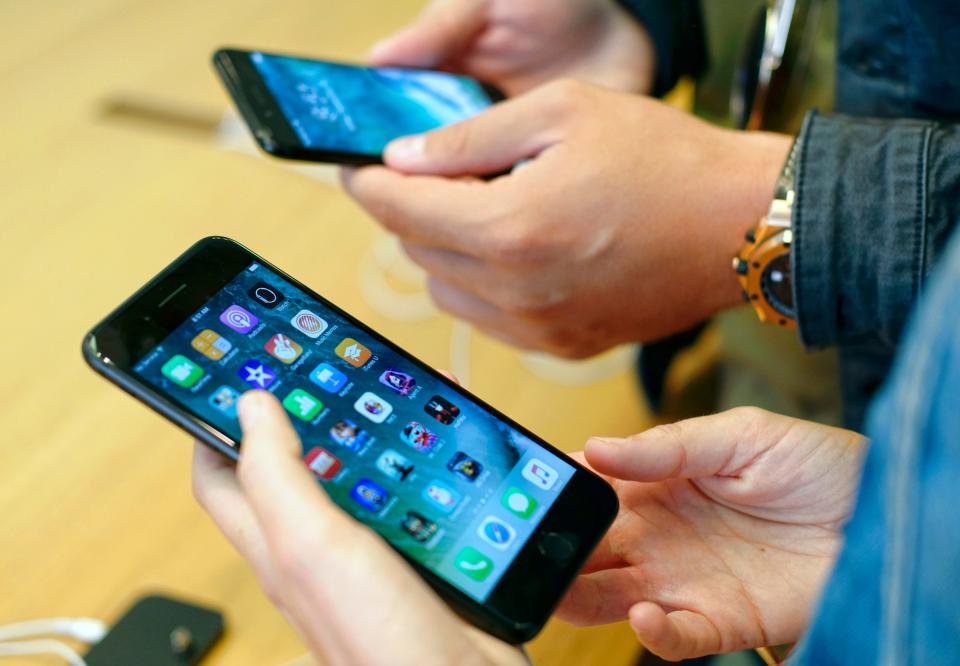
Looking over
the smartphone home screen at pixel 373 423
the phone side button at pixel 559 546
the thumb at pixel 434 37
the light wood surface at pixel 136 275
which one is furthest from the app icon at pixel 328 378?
the thumb at pixel 434 37

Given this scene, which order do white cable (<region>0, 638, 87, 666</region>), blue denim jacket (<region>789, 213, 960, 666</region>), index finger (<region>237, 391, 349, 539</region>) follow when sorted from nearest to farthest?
blue denim jacket (<region>789, 213, 960, 666</region>) → index finger (<region>237, 391, 349, 539</region>) → white cable (<region>0, 638, 87, 666</region>)

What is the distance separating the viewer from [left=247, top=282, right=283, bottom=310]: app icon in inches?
16.1

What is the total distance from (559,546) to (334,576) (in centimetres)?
11

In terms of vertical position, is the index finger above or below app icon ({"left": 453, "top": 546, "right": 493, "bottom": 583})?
above

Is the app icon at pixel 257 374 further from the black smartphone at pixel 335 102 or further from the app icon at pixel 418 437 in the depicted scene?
the black smartphone at pixel 335 102

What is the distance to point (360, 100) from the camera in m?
0.67

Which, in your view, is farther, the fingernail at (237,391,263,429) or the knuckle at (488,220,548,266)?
the knuckle at (488,220,548,266)

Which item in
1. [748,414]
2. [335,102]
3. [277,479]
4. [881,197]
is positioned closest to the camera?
[277,479]

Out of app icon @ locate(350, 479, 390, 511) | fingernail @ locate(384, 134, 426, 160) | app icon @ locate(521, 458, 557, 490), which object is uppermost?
fingernail @ locate(384, 134, 426, 160)

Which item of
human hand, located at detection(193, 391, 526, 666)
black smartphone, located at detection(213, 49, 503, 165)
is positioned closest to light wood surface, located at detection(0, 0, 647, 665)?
black smartphone, located at detection(213, 49, 503, 165)

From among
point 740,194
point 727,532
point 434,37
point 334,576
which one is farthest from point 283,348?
point 434,37

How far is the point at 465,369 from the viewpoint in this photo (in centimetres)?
71

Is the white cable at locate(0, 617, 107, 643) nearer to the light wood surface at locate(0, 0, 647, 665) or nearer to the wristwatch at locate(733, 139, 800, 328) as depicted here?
the light wood surface at locate(0, 0, 647, 665)

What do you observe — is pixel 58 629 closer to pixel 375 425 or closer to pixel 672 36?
pixel 375 425
